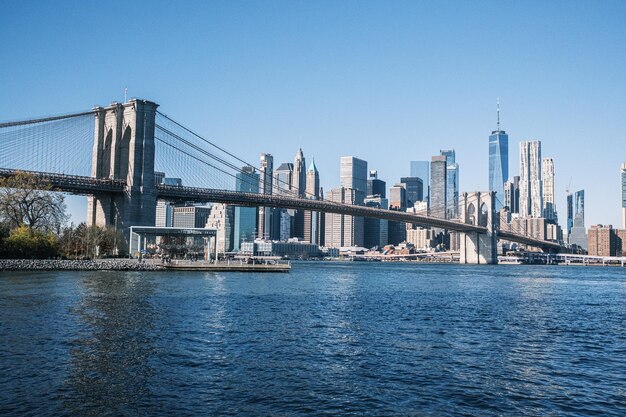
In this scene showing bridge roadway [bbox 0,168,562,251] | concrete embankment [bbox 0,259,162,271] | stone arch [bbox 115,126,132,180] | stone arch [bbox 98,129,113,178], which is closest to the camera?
concrete embankment [bbox 0,259,162,271]

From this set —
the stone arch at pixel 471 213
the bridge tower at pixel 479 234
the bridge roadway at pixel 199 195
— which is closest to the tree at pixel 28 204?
the bridge roadway at pixel 199 195

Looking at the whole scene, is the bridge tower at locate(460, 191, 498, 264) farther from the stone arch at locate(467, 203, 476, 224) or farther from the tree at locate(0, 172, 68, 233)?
the tree at locate(0, 172, 68, 233)

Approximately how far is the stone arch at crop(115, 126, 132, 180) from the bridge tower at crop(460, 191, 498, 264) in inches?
3462

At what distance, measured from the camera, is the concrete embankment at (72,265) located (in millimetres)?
53147

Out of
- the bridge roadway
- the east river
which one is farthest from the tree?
the east river

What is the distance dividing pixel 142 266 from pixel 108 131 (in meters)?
22.1

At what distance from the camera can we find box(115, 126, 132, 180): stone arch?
2820 inches

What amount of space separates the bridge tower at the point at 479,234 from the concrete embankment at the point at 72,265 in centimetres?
9429

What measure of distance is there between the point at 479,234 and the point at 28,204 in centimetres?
10439

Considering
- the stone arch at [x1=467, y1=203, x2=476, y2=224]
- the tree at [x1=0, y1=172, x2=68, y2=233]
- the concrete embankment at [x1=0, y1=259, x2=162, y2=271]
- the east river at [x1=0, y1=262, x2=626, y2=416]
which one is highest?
the stone arch at [x1=467, y1=203, x2=476, y2=224]

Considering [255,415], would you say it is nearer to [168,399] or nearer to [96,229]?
[168,399]

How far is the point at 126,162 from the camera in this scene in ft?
237

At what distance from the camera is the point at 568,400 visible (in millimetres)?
13812

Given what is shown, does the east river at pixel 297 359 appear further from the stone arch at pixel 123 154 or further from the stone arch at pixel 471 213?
the stone arch at pixel 471 213
